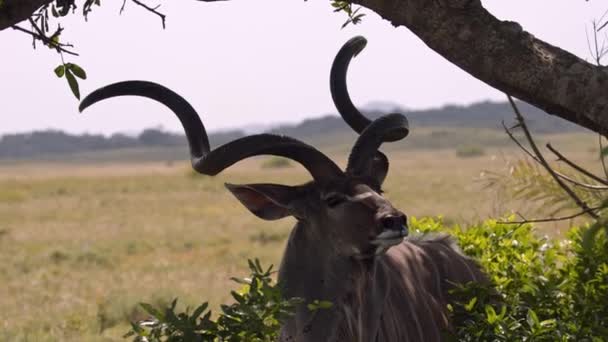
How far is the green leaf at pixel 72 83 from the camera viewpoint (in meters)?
4.44

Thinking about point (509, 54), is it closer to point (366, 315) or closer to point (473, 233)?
point (366, 315)

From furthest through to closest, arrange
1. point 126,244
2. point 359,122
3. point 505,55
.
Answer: point 126,244 → point 359,122 → point 505,55

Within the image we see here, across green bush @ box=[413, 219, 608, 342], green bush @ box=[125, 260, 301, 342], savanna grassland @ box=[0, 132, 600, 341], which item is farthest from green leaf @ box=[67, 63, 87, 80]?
savanna grassland @ box=[0, 132, 600, 341]

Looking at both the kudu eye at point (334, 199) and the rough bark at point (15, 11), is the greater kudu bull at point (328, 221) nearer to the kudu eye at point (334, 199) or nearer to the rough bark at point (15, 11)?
the kudu eye at point (334, 199)

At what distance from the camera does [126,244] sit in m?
20.4

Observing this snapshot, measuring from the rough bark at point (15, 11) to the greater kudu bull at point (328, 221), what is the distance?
23.7 inches

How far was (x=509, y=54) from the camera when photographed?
4.23 m

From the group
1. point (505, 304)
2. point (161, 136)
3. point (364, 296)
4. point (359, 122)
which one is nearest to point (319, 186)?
point (364, 296)

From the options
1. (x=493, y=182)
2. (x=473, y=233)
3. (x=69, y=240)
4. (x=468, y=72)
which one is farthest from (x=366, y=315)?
(x=69, y=240)

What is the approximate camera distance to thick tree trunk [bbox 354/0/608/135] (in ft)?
13.6

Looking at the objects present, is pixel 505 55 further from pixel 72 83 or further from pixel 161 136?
pixel 161 136

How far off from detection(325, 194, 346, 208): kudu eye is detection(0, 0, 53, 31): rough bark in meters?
1.72

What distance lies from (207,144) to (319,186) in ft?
2.03

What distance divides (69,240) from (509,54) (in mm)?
18447
